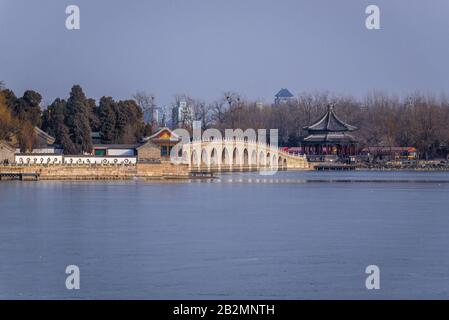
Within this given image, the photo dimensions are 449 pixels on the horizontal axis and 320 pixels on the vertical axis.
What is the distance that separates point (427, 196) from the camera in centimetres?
4931

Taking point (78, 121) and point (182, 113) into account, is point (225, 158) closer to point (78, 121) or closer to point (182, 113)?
point (78, 121)

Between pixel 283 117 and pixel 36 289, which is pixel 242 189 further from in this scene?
pixel 283 117

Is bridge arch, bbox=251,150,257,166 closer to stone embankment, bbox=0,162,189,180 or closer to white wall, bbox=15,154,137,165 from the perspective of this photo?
stone embankment, bbox=0,162,189,180

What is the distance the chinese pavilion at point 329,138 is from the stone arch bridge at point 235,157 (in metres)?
4.93

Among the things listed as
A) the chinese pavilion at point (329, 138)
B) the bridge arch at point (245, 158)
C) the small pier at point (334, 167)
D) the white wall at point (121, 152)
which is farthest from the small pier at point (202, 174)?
the chinese pavilion at point (329, 138)

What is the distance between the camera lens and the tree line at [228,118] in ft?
243

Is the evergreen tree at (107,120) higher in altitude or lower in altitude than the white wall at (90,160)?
higher

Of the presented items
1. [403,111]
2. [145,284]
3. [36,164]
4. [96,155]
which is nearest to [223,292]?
[145,284]

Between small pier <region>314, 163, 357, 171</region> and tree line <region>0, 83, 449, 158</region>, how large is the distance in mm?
8268

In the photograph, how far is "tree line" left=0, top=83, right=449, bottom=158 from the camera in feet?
243

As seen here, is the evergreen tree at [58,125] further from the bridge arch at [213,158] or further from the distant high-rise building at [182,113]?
the distant high-rise building at [182,113]
